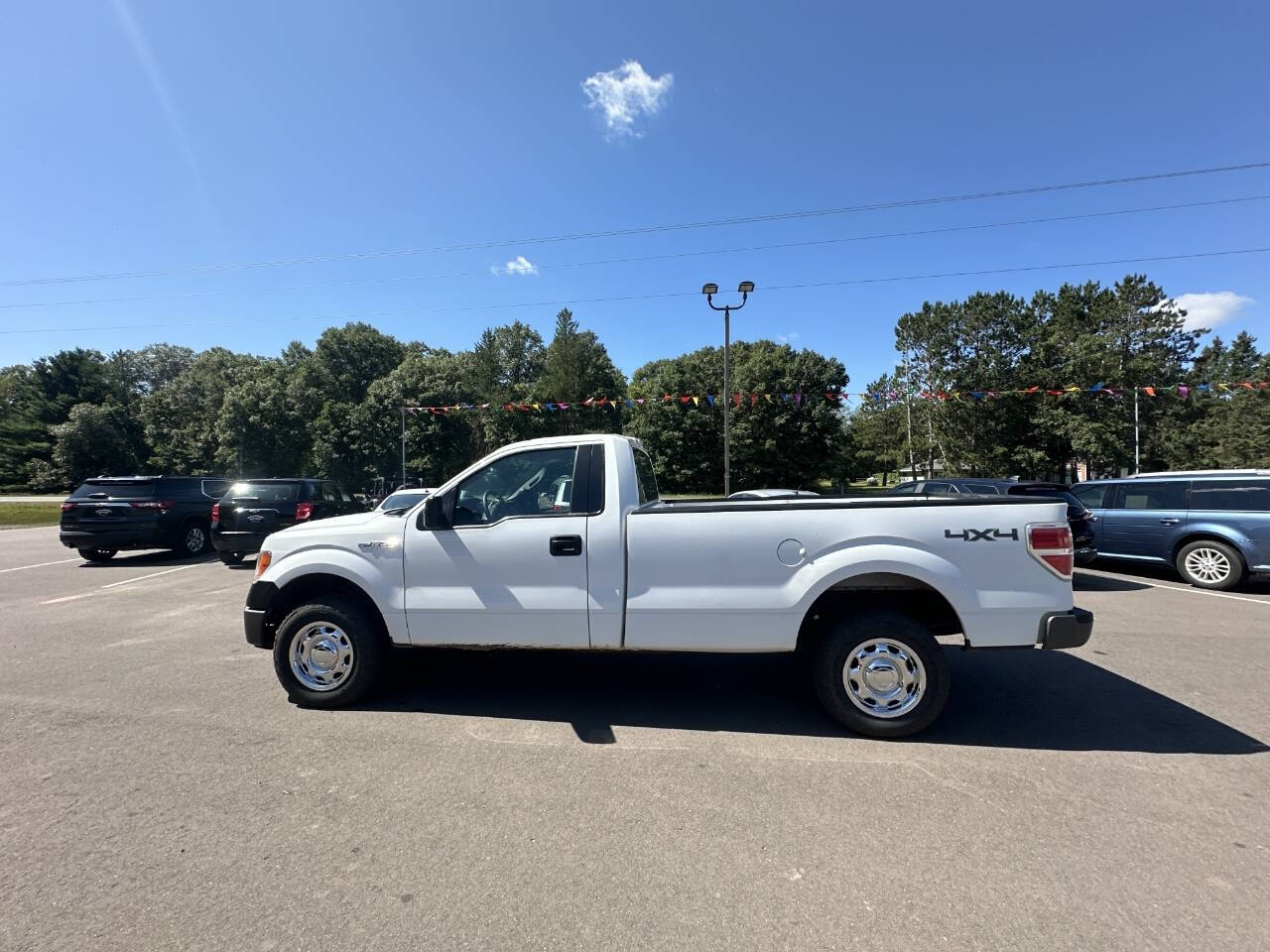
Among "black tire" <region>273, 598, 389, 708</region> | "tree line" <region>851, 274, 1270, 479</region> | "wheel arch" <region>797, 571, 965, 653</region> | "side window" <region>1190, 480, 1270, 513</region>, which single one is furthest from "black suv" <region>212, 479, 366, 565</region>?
"tree line" <region>851, 274, 1270, 479</region>

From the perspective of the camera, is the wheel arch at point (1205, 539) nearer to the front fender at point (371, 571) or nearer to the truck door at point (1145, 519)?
the truck door at point (1145, 519)

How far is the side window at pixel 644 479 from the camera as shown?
462cm

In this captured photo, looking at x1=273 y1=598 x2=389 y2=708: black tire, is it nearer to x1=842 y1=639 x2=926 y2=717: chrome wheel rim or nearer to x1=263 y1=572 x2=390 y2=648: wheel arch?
x1=263 y1=572 x2=390 y2=648: wheel arch

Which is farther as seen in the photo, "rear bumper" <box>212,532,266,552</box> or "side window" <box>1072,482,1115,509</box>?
"rear bumper" <box>212,532,266,552</box>

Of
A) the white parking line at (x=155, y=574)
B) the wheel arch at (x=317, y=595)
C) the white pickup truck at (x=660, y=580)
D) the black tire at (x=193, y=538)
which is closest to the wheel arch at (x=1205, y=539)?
the white pickup truck at (x=660, y=580)

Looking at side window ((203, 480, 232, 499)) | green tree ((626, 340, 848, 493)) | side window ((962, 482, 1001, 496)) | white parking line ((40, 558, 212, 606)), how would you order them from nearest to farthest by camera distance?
white parking line ((40, 558, 212, 606)), side window ((962, 482, 1001, 496)), side window ((203, 480, 232, 499)), green tree ((626, 340, 848, 493))

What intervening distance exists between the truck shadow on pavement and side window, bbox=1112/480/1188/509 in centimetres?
648

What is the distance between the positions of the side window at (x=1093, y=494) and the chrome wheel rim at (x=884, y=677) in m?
9.50

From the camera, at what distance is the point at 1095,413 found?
37.0 m

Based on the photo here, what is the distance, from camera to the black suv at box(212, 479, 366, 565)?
35.8ft

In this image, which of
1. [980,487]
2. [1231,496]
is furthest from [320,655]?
[1231,496]

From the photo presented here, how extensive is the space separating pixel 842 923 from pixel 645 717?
2.07 meters

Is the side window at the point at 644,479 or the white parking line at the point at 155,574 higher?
the side window at the point at 644,479

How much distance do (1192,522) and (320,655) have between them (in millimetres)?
12479
